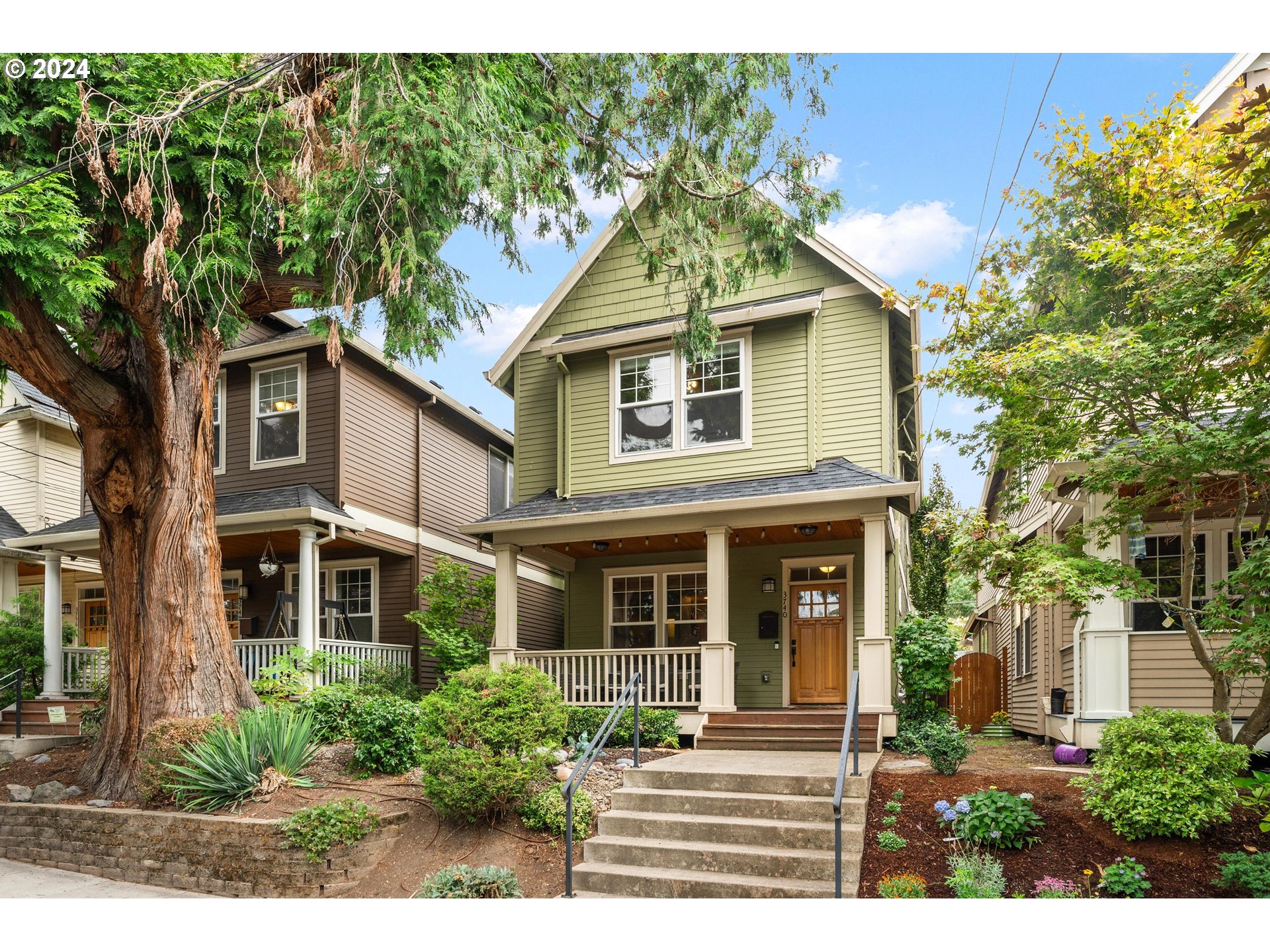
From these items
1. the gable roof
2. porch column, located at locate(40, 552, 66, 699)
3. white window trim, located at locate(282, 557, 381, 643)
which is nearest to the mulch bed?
the gable roof

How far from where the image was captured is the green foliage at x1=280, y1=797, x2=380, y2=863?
6.73m

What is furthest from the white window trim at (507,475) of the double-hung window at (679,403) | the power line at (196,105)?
the power line at (196,105)

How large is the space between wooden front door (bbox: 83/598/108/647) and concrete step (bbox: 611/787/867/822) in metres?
13.9

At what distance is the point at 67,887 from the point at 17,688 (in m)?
7.08

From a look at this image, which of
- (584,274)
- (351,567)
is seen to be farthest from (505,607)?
(584,274)

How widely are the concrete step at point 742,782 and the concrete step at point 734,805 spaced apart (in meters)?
0.05

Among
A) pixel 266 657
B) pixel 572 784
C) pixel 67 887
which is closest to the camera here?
pixel 572 784

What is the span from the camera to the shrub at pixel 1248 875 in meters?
5.27

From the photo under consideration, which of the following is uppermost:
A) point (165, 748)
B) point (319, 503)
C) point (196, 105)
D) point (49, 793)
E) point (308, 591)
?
point (196, 105)

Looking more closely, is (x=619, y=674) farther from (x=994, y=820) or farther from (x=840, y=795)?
(x=840, y=795)

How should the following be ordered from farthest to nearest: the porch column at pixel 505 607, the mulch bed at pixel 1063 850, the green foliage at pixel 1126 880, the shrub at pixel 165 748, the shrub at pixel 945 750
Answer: the porch column at pixel 505 607 < the shrub at pixel 165 748 < the shrub at pixel 945 750 < the mulch bed at pixel 1063 850 < the green foliage at pixel 1126 880

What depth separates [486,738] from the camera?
7410 millimetres

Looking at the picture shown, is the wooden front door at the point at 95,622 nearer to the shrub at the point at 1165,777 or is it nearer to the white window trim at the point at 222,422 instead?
the white window trim at the point at 222,422
